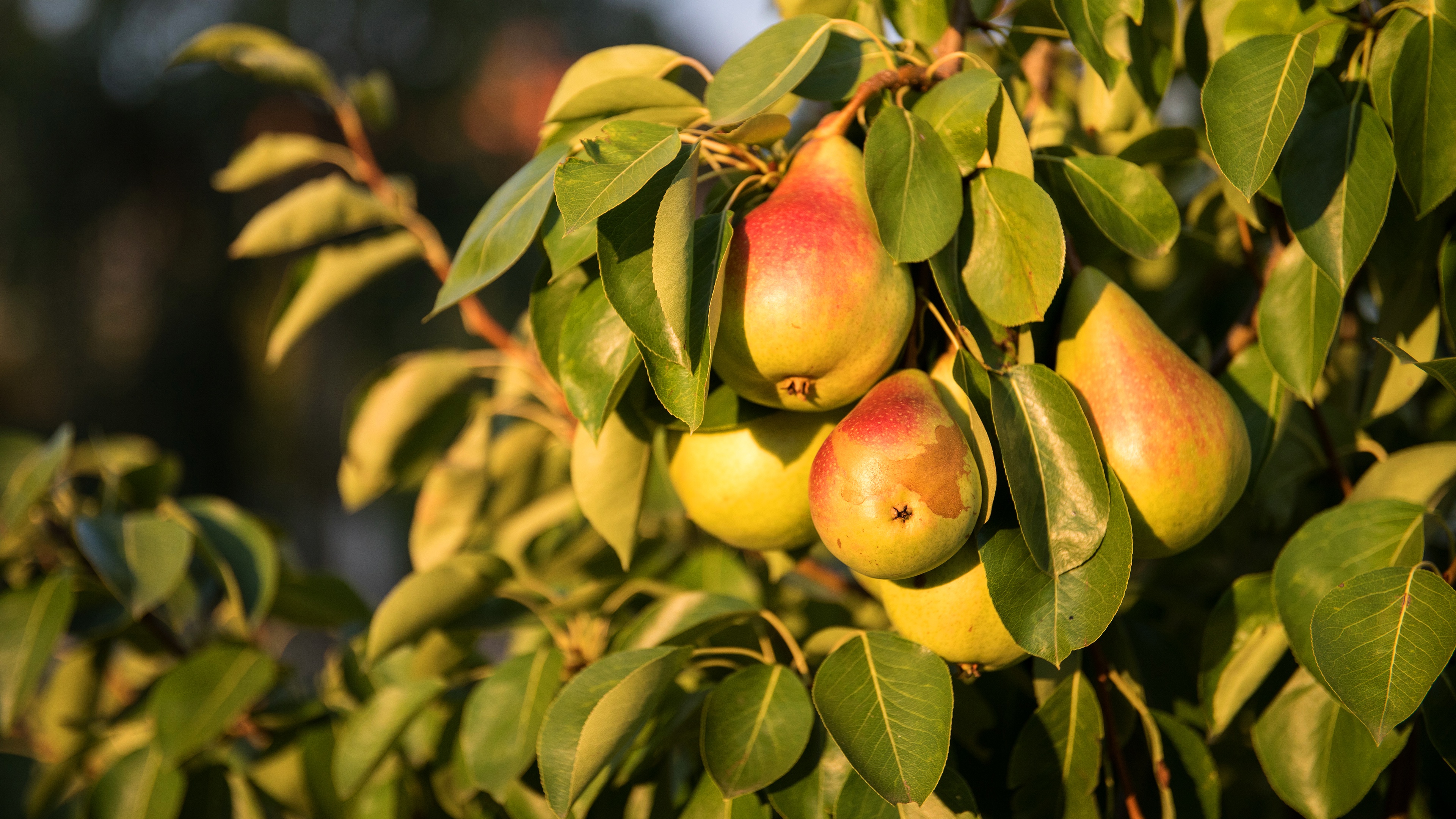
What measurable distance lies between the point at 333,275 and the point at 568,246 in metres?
0.78

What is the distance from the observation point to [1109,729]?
2.61ft

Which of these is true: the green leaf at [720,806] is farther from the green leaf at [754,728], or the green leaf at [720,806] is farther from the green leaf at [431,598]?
the green leaf at [431,598]

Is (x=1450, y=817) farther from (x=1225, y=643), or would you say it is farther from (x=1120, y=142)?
(x=1120, y=142)

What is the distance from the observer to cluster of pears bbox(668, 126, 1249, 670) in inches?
23.1

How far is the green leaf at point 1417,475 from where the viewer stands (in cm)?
77

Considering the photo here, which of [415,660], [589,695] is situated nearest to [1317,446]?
[589,695]

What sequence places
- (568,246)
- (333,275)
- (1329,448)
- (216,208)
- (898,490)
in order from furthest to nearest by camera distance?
(216,208) → (333,275) → (1329,448) → (568,246) → (898,490)

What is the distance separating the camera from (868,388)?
2.21 feet

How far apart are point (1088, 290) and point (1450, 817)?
2.64 ft

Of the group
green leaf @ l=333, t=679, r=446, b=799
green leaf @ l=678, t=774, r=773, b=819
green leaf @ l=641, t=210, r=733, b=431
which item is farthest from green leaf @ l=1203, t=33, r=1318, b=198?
green leaf @ l=333, t=679, r=446, b=799

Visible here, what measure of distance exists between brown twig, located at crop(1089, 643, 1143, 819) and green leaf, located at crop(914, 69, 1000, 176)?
0.43 m

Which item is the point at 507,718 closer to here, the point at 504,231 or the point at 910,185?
the point at 504,231

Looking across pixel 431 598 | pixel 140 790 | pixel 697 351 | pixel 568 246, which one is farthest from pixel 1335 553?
pixel 140 790

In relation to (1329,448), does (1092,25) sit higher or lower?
higher
